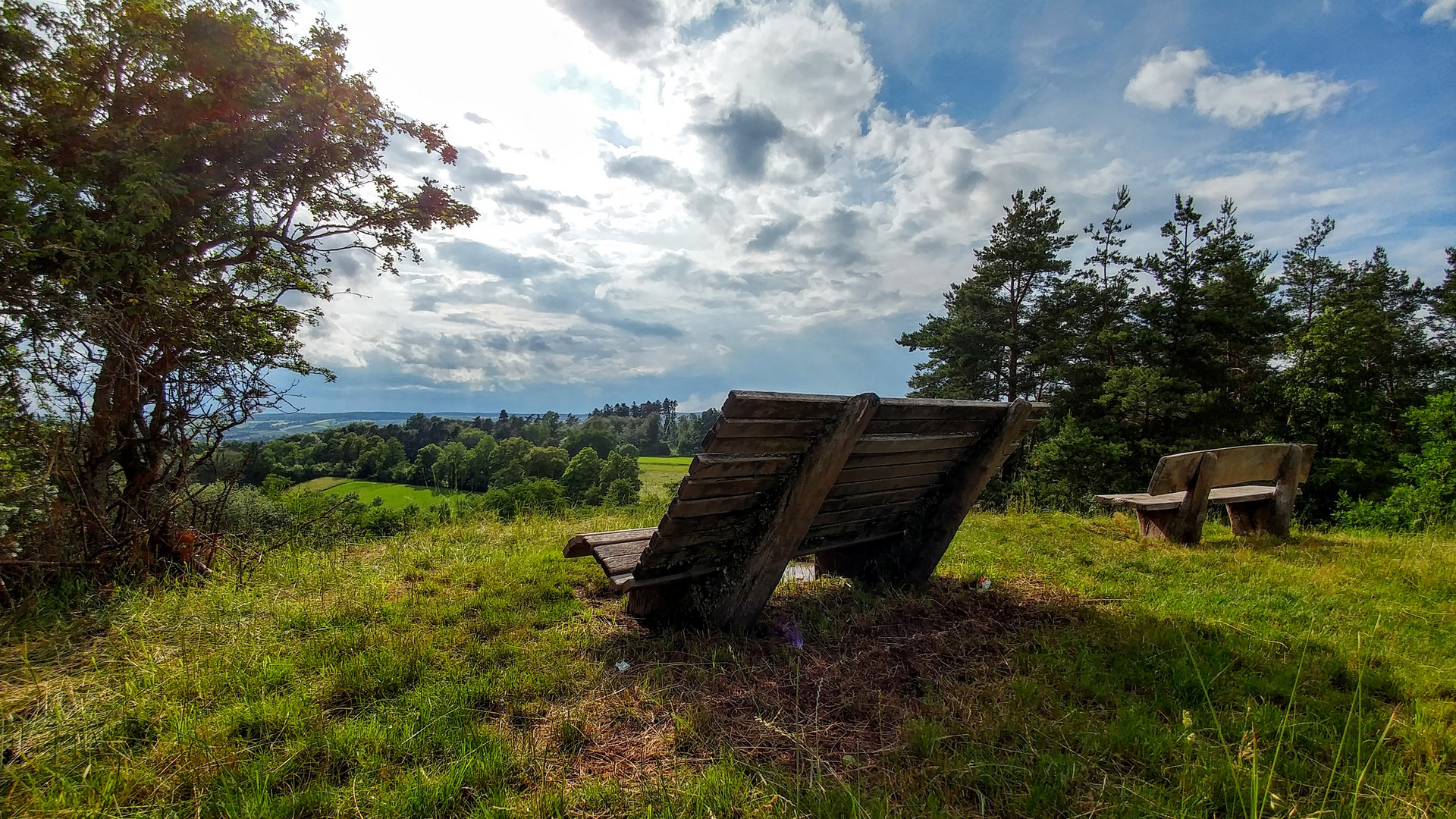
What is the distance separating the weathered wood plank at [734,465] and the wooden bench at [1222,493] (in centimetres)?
441

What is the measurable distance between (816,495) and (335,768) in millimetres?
2179

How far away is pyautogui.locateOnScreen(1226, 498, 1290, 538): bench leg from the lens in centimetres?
584

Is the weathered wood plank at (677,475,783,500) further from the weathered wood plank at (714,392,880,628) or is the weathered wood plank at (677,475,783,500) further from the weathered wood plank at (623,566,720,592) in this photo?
the weathered wood plank at (623,566,720,592)

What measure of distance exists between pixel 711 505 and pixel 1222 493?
698 centimetres

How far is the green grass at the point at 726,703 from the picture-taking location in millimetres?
1700

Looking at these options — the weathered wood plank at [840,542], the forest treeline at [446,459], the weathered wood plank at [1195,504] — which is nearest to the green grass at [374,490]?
the forest treeline at [446,459]

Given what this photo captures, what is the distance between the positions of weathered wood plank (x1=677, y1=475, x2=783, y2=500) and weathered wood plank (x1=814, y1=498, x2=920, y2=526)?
53cm

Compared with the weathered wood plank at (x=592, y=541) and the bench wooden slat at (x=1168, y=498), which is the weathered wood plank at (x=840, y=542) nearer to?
the weathered wood plank at (x=592, y=541)

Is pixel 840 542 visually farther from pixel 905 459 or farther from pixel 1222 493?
pixel 1222 493

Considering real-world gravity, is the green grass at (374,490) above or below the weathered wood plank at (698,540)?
below

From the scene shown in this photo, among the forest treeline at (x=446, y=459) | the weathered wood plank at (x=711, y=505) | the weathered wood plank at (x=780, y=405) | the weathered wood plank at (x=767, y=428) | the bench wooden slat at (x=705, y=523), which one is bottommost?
the forest treeline at (x=446, y=459)

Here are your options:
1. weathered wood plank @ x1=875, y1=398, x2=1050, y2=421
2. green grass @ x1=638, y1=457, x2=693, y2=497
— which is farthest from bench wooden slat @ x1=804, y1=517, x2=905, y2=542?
green grass @ x1=638, y1=457, x2=693, y2=497

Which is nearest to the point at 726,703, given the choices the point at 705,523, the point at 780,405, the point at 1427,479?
Result: the point at 705,523

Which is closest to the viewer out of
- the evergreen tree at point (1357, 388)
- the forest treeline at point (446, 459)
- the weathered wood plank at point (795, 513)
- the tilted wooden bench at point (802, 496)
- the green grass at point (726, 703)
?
the green grass at point (726, 703)
